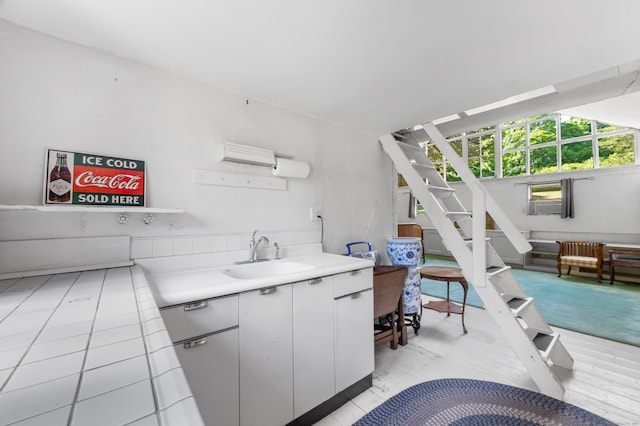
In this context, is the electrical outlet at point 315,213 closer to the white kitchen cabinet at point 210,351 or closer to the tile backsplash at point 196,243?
the tile backsplash at point 196,243

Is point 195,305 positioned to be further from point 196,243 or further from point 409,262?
point 409,262

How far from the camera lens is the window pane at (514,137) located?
698 cm

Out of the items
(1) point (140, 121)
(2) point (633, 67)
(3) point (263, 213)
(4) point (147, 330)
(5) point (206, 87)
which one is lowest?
(4) point (147, 330)

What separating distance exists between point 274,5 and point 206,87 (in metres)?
0.95

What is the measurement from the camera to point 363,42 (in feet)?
5.03

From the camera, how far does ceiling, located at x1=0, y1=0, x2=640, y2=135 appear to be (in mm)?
1296

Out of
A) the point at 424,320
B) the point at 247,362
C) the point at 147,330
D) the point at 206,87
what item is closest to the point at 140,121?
the point at 206,87

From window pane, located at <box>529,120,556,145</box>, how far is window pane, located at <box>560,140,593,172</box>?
0.45 meters

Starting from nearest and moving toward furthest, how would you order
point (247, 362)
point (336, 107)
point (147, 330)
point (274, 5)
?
point (147, 330), point (274, 5), point (247, 362), point (336, 107)

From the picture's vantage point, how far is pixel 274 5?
126 centimetres

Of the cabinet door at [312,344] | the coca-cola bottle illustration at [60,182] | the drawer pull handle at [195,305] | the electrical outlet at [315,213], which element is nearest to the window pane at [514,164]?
the electrical outlet at [315,213]

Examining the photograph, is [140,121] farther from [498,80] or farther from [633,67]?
[633,67]

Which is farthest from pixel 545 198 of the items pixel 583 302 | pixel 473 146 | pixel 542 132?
pixel 583 302

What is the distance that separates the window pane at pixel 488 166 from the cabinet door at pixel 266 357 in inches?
322
